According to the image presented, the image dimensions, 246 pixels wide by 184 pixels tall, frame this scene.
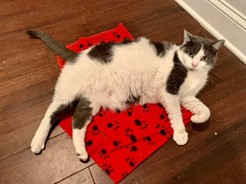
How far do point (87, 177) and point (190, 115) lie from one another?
2.22ft

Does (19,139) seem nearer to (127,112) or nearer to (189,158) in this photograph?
(127,112)

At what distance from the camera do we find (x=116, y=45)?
55.1 inches

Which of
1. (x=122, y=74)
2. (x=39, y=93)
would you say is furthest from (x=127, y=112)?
(x=39, y=93)

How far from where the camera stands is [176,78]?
1.36 m

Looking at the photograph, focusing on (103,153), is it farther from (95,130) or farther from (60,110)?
(60,110)

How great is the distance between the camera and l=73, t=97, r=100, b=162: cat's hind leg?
1.25 meters

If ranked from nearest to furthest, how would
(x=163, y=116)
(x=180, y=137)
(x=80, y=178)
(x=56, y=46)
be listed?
1. (x=80, y=178)
2. (x=180, y=137)
3. (x=163, y=116)
4. (x=56, y=46)

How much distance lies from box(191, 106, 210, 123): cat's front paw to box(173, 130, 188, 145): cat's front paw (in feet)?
0.33

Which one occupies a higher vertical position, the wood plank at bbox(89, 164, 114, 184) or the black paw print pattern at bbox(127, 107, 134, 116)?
the black paw print pattern at bbox(127, 107, 134, 116)

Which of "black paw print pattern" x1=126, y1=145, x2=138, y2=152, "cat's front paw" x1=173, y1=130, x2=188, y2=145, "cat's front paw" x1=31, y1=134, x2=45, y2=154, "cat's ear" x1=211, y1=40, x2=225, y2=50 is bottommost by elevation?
→ "cat's front paw" x1=31, y1=134, x2=45, y2=154

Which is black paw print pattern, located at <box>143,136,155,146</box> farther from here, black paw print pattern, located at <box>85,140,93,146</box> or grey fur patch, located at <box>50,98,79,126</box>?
grey fur patch, located at <box>50,98,79,126</box>

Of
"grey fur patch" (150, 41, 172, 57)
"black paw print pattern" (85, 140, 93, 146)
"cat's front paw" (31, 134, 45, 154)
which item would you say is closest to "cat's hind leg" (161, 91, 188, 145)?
"grey fur patch" (150, 41, 172, 57)

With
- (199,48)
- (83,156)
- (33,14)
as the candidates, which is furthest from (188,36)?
(33,14)

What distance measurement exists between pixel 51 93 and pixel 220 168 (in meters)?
1.05
